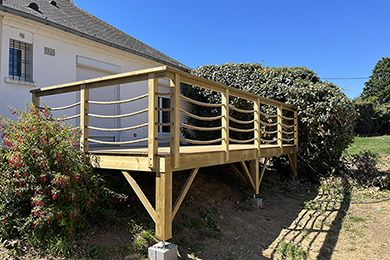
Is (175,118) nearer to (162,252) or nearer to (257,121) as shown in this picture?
(162,252)

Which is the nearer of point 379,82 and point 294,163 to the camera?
point 294,163

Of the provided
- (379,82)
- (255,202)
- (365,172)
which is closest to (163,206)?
(255,202)

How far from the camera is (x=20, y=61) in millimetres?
5508

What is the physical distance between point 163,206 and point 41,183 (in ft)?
5.61

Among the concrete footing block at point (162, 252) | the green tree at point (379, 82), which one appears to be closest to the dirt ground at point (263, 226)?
the concrete footing block at point (162, 252)

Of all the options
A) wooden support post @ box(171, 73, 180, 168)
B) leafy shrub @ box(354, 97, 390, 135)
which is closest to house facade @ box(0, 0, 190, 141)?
wooden support post @ box(171, 73, 180, 168)

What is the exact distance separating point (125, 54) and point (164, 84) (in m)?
1.92

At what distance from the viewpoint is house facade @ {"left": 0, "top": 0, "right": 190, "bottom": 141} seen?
5.21 metres

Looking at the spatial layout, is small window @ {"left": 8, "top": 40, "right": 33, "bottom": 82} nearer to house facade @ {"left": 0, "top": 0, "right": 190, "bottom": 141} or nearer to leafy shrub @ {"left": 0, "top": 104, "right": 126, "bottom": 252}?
house facade @ {"left": 0, "top": 0, "right": 190, "bottom": 141}

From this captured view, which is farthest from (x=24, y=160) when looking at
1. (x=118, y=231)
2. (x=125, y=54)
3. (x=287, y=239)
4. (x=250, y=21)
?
(x=250, y=21)

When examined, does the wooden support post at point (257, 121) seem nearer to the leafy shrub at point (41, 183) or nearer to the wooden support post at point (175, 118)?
the wooden support post at point (175, 118)

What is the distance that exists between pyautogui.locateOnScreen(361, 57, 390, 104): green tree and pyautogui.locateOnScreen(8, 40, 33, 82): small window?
46804 millimetres

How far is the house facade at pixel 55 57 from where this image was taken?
5.21 m

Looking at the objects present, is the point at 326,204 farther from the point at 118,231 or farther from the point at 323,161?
the point at 118,231
